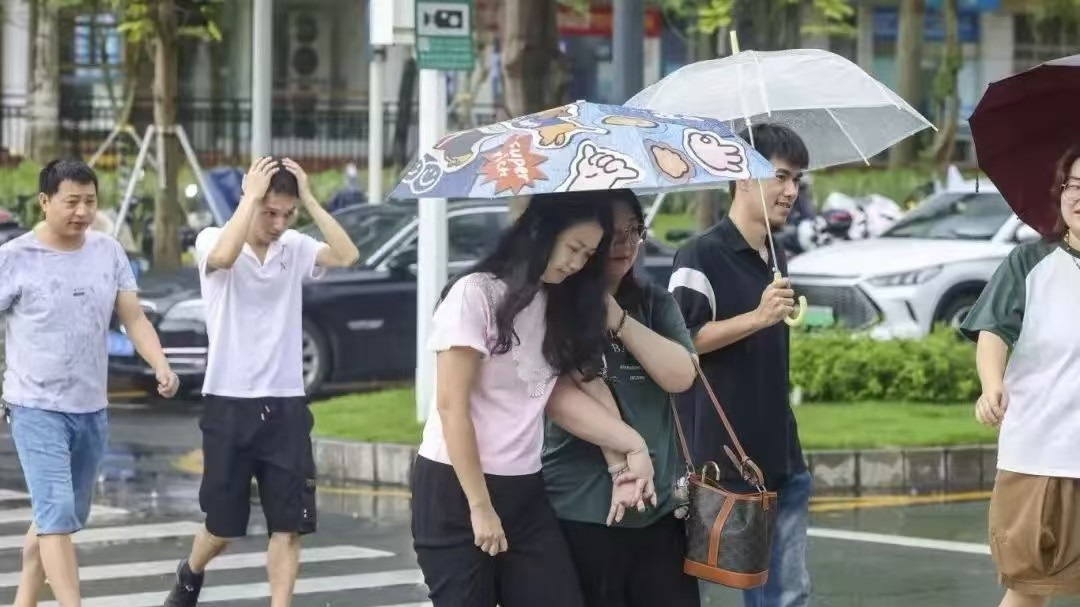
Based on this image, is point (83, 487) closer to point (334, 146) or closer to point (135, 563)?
point (135, 563)

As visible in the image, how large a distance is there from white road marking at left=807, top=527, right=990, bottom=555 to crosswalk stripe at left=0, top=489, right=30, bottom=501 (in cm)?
418

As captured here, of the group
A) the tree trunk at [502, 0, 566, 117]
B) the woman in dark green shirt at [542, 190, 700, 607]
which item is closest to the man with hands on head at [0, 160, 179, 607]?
the woman in dark green shirt at [542, 190, 700, 607]

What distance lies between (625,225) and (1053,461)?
1.41 m

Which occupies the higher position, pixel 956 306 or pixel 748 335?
pixel 748 335

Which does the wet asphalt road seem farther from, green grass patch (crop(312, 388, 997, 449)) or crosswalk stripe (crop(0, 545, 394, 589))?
green grass patch (crop(312, 388, 997, 449))

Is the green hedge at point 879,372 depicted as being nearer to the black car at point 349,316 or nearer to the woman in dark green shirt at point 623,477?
the black car at point 349,316

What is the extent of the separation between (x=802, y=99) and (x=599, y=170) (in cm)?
202

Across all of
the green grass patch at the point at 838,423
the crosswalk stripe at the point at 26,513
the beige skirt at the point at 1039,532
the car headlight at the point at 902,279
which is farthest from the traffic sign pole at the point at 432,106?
the beige skirt at the point at 1039,532

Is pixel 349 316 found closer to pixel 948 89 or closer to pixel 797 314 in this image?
pixel 797 314

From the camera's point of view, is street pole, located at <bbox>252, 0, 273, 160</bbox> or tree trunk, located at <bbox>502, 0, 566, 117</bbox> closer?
tree trunk, located at <bbox>502, 0, 566, 117</bbox>

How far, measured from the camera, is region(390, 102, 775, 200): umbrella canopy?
522cm

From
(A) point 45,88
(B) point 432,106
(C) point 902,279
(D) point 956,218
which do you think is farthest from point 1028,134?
(A) point 45,88

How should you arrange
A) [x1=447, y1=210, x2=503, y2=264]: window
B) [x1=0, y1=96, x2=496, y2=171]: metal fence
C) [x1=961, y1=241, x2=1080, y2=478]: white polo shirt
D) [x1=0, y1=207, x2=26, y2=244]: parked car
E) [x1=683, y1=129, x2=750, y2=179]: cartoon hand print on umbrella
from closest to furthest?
[x1=683, y1=129, x2=750, y2=179]: cartoon hand print on umbrella, [x1=961, y1=241, x2=1080, y2=478]: white polo shirt, [x1=447, y1=210, x2=503, y2=264]: window, [x1=0, y1=207, x2=26, y2=244]: parked car, [x1=0, y1=96, x2=496, y2=171]: metal fence

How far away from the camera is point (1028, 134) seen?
6.32 metres
